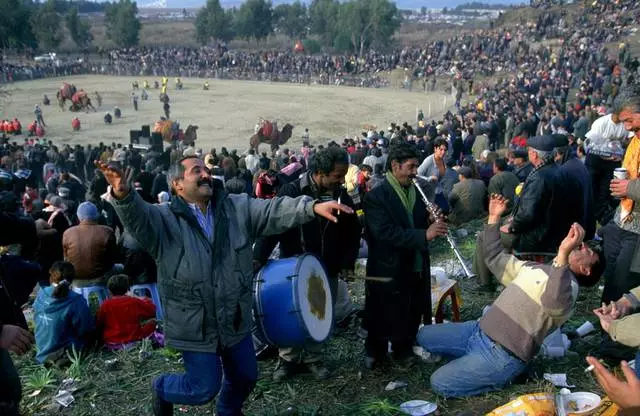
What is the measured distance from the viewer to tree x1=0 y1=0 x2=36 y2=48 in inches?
2193

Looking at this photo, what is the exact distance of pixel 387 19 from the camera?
220 ft

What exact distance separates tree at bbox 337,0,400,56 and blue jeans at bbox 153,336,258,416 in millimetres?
63596

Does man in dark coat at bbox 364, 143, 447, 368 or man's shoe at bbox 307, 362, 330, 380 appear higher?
man in dark coat at bbox 364, 143, 447, 368

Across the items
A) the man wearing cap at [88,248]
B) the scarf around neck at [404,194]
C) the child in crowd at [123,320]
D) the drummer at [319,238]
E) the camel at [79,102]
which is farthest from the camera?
the camel at [79,102]

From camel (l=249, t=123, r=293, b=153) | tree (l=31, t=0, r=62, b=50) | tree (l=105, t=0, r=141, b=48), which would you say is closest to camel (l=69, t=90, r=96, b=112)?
camel (l=249, t=123, r=293, b=153)

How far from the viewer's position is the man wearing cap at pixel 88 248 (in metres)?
6.90

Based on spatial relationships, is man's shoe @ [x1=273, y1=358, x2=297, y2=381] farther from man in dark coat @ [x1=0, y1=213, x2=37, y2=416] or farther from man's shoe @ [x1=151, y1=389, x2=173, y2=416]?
man in dark coat @ [x1=0, y1=213, x2=37, y2=416]

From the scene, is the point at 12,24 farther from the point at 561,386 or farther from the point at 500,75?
the point at 561,386

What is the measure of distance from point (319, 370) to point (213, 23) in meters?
76.1

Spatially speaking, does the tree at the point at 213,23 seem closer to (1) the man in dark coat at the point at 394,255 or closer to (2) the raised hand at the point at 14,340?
(1) the man in dark coat at the point at 394,255

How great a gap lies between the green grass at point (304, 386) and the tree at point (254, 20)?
7342 cm

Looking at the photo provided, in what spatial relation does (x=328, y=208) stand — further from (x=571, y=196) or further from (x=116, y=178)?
(x=571, y=196)

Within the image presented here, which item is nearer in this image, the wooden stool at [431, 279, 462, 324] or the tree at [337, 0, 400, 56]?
the wooden stool at [431, 279, 462, 324]

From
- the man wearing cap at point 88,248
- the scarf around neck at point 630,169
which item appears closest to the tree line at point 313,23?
the man wearing cap at point 88,248
